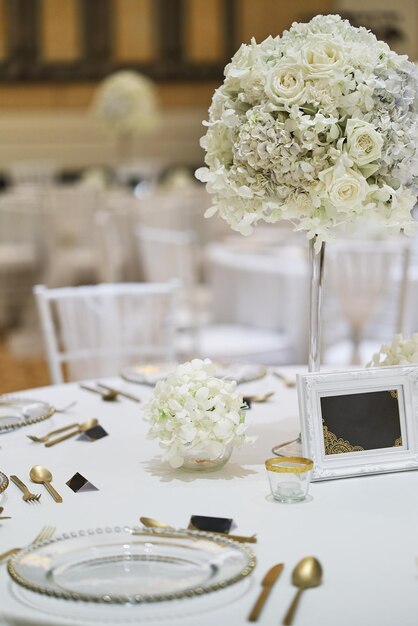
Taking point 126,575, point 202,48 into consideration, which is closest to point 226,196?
point 126,575

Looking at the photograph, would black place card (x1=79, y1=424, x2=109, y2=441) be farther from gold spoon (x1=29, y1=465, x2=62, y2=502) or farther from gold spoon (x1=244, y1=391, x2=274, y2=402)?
gold spoon (x1=244, y1=391, x2=274, y2=402)

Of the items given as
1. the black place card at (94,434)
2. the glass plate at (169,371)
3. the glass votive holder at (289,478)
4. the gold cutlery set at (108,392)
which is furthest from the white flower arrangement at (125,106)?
the glass votive holder at (289,478)

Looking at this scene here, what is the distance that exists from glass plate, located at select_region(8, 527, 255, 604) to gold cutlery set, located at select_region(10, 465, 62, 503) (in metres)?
0.26

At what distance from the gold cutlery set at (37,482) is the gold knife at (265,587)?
46cm

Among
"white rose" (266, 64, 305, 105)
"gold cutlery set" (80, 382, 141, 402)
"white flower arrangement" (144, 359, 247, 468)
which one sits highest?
"white rose" (266, 64, 305, 105)

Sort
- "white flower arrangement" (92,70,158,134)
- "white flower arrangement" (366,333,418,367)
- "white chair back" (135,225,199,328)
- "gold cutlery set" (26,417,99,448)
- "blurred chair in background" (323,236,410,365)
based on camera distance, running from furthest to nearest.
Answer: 1. "white flower arrangement" (92,70,158,134)
2. "white chair back" (135,225,199,328)
3. "blurred chair in background" (323,236,410,365)
4. "gold cutlery set" (26,417,99,448)
5. "white flower arrangement" (366,333,418,367)

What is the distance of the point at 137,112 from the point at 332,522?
303 inches

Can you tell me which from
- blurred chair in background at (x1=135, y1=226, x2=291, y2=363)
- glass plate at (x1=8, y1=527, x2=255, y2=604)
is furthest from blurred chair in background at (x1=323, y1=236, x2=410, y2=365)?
glass plate at (x1=8, y1=527, x2=255, y2=604)

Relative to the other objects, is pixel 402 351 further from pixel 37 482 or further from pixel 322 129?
pixel 37 482

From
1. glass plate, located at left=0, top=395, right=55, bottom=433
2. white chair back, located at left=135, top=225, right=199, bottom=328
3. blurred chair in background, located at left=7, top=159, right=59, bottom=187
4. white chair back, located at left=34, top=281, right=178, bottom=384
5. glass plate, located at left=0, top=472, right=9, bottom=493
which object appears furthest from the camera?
blurred chair in background, located at left=7, top=159, right=59, bottom=187

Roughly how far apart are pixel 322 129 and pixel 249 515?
64cm

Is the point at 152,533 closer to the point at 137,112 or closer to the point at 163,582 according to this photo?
the point at 163,582

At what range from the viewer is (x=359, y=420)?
1.86 meters

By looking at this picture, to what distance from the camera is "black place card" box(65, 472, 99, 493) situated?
5.91 ft
